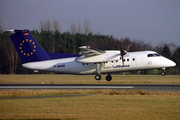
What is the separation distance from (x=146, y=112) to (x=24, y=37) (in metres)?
21.1

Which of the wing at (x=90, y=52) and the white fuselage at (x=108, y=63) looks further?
the white fuselage at (x=108, y=63)

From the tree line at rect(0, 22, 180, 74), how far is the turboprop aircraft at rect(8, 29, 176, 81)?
2484cm

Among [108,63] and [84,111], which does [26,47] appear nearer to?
[108,63]

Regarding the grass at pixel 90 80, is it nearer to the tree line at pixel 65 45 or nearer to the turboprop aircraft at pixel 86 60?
the turboprop aircraft at pixel 86 60

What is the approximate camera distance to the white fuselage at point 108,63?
91.1 feet

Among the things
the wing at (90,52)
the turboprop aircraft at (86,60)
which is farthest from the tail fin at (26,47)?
the wing at (90,52)

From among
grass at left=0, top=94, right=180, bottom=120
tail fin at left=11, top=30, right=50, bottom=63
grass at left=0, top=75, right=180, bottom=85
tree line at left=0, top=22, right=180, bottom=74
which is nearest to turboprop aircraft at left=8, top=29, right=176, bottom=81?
tail fin at left=11, top=30, right=50, bottom=63

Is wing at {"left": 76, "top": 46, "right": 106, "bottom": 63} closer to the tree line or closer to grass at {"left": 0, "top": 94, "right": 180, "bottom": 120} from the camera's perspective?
grass at {"left": 0, "top": 94, "right": 180, "bottom": 120}

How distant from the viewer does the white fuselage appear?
27766 mm

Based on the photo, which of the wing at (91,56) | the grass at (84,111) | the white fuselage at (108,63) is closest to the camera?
the grass at (84,111)

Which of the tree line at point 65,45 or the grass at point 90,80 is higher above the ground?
the tree line at point 65,45

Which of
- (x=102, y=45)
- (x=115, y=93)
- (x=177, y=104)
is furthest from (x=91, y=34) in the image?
(x=177, y=104)

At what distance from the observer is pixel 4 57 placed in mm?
58031

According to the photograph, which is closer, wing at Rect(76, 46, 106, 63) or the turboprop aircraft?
the turboprop aircraft
